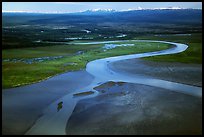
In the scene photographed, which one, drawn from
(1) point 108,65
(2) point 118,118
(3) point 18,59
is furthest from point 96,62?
(2) point 118,118

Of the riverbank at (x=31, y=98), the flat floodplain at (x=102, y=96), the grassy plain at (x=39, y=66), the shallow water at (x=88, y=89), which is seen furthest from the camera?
the grassy plain at (x=39, y=66)

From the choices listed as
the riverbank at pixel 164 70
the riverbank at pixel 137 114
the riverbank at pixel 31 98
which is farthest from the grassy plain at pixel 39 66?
the riverbank at pixel 137 114

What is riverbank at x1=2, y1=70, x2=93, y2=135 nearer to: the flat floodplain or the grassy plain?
the flat floodplain

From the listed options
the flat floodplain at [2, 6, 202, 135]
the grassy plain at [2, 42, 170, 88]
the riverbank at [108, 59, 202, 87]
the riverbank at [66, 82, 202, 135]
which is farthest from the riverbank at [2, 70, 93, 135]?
the riverbank at [108, 59, 202, 87]

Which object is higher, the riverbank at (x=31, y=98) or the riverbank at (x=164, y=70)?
the riverbank at (x=31, y=98)

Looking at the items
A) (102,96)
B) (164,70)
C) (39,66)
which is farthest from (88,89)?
(39,66)

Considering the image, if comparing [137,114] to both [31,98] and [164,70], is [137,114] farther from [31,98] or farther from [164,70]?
[164,70]

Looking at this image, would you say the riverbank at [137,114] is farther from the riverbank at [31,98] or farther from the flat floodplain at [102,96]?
the riverbank at [31,98]

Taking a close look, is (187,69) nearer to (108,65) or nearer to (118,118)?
(108,65)

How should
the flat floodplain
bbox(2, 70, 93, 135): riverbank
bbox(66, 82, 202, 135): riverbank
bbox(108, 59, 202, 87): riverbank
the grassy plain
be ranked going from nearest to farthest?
bbox(66, 82, 202, 135): riverbank → the flat floodplain → bbox(2, 70, 93, 135): riverbank → bbox(108, 59, 202, 87): riverbank → the grassy plain

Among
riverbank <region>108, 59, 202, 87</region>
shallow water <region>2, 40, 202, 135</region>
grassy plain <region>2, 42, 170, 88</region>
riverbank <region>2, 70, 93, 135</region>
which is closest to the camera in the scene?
shallow water <region>2, 40, 202, 135</region>

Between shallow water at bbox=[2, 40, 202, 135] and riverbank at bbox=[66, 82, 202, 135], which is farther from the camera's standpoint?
shallow water at bbox=[2, 40, 202, 135]
